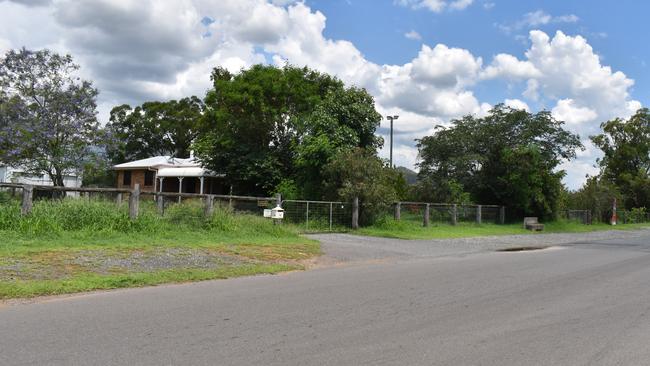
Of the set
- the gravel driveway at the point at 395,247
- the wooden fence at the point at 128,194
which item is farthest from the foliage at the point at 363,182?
the wooden fence at the point at 128,194

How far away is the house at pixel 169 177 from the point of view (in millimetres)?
37938

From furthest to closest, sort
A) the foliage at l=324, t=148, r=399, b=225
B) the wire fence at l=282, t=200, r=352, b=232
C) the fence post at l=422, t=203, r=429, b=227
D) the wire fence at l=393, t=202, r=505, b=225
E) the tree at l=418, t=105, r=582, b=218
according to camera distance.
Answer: the tree at l=418, t=105, r=582, b=218 → the fence post at l=422, t=203, r=429, b=227 → the wire fence at l=393, t=202, r=505, b=225 → the foliage at l=324, t=148, r=399, b=225 → the wire fence at l=282, t=200, r=352, b=232

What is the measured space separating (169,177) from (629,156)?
5187 centimetres

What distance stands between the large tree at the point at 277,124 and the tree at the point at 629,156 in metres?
43.0

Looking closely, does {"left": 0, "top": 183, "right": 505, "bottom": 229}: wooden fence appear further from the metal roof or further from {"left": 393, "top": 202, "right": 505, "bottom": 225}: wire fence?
the metal roof

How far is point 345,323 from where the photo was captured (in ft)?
22.3

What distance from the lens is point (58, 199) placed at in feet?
48.6

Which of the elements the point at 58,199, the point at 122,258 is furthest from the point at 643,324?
the point at 58,199

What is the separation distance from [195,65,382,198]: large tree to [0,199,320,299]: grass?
1041cm

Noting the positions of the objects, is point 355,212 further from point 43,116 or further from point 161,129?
point 161,129

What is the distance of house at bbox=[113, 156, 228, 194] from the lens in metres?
37.9

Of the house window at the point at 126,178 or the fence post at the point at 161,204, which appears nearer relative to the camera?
the fence post at the point at 161,204

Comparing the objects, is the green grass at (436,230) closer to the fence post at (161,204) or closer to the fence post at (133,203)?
the fence post at (161,204)

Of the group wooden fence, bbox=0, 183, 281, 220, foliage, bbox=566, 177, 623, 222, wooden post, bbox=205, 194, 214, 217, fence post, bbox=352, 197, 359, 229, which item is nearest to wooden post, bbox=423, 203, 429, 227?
fence post, bbox=352, 197, 359, 229
